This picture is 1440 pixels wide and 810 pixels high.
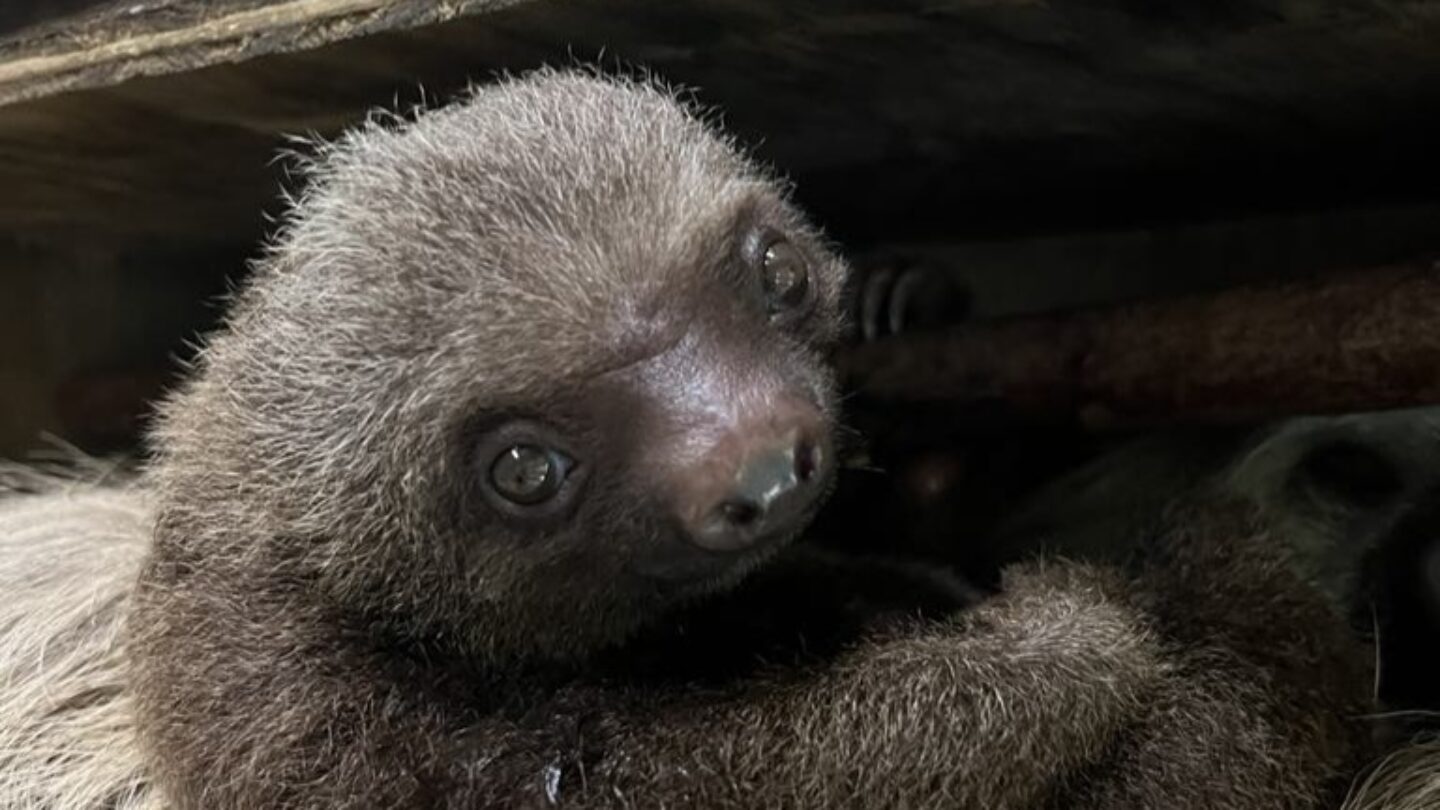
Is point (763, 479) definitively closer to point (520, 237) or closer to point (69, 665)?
point (520, 237)

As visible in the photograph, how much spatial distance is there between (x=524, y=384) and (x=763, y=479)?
0.27 m

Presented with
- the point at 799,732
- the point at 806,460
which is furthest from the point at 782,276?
the point at 799,732

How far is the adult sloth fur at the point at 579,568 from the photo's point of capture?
1.83m

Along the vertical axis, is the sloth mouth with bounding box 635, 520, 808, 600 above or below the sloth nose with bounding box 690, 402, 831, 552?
below

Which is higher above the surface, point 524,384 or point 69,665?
point 524,384

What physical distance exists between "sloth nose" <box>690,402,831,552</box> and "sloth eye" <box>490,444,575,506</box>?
6.3 inches

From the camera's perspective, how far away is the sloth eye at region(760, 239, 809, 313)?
196cm

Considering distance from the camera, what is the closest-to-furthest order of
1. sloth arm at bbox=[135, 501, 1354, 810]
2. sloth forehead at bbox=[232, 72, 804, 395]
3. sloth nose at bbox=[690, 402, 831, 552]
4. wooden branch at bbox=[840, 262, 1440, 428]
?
1. sloth nose at bbox=[690, 402, 831, 552]
2. sloth forehead at bbox=[232, 72, 804, 395]
3. sloth arm at bbox=[135, 501, 1354, 810]
4. wooden branch at bbox=[840, 262, 1440, 428]

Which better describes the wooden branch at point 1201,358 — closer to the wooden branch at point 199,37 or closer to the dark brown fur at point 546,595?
the dark brown fur at point 546,595

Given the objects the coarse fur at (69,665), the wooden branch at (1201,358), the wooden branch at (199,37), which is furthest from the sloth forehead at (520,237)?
the coarse fur at (69,665)

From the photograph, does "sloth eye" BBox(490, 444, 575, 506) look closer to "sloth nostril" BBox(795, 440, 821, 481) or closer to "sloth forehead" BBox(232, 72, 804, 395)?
"sloth forehead" BBox(232, 72, 804, 395)

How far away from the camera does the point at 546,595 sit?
195 cm

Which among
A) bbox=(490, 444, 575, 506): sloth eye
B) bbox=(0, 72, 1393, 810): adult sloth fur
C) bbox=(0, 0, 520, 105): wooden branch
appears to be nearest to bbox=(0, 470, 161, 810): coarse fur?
bbox=(0, 72, 1393, 810): adult sloth fur

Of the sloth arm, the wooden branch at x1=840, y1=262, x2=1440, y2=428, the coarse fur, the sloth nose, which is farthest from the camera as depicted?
the coarse fur
